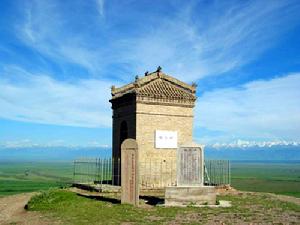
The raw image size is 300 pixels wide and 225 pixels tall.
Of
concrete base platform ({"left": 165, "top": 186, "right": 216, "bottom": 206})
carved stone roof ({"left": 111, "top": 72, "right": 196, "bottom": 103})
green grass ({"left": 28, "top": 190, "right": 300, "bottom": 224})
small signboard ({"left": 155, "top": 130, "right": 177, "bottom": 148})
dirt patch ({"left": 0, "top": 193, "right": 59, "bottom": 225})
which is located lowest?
dirt patch ({"left": 0, "top": 193, "right": 59, "bottom": 225})

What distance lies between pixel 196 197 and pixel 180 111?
8042 millimetres

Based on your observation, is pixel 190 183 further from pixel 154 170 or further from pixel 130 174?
pixel 154 170

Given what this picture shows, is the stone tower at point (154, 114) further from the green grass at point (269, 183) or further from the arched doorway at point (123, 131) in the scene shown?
the green grass at point (269, 183)

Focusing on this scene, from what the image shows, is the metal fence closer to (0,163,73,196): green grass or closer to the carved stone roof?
the carved stone roof

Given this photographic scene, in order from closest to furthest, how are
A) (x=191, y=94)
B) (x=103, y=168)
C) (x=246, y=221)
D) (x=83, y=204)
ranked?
(x=246, y=221)
(x=83, y=204)
(x=103, y=168)
(x=191, y=94)

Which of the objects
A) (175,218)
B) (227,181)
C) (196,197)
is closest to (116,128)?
(227,181)

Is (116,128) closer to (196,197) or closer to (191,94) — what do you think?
(191,94)

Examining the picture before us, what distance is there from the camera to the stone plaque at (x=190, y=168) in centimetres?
1738

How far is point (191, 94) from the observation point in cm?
2475

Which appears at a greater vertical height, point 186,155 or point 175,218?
point 186,155

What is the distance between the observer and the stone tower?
22953 mm

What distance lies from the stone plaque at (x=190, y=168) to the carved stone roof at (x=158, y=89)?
21.3 ft

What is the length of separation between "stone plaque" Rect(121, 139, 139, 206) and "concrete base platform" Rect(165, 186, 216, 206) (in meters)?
1.36

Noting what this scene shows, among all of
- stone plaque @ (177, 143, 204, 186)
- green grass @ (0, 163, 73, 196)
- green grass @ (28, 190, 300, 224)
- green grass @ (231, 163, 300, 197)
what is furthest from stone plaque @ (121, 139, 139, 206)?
green grass @ (231, 163, 300, 197)
